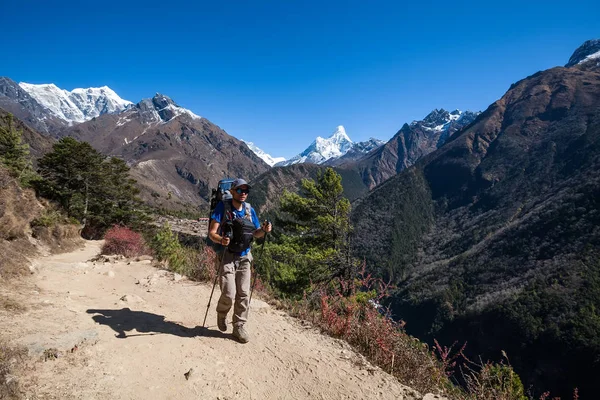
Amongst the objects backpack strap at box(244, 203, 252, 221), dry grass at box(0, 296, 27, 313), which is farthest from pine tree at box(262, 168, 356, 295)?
dry grass at box(0, 296, 27, 313)

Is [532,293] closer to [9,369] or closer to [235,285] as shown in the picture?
[235,285]

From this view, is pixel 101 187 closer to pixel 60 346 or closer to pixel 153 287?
pixel 153 287

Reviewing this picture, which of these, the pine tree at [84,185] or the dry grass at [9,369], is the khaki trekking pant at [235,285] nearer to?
the dry grass at [9,369]

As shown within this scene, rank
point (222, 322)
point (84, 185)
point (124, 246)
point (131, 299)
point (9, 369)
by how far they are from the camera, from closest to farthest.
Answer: point (9, 369), point (222, 322), point (131, 299), point (124, 246), point (84, 185)

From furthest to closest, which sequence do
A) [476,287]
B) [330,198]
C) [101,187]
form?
[476,287] < [101,187] < [330,198]

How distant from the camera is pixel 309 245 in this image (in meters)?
19.4

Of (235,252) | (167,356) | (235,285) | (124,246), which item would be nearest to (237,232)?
(235,252)

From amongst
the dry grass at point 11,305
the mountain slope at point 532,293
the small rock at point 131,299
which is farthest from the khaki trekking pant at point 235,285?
the mountain slope at point 532,293

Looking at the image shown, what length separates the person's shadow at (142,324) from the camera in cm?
506

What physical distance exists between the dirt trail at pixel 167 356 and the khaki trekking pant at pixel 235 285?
1.44 feet

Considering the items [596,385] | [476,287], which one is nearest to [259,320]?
[596,385]

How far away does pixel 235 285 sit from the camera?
5.16 m

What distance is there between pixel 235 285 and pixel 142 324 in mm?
1773

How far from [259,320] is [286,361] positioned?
1.61 m
